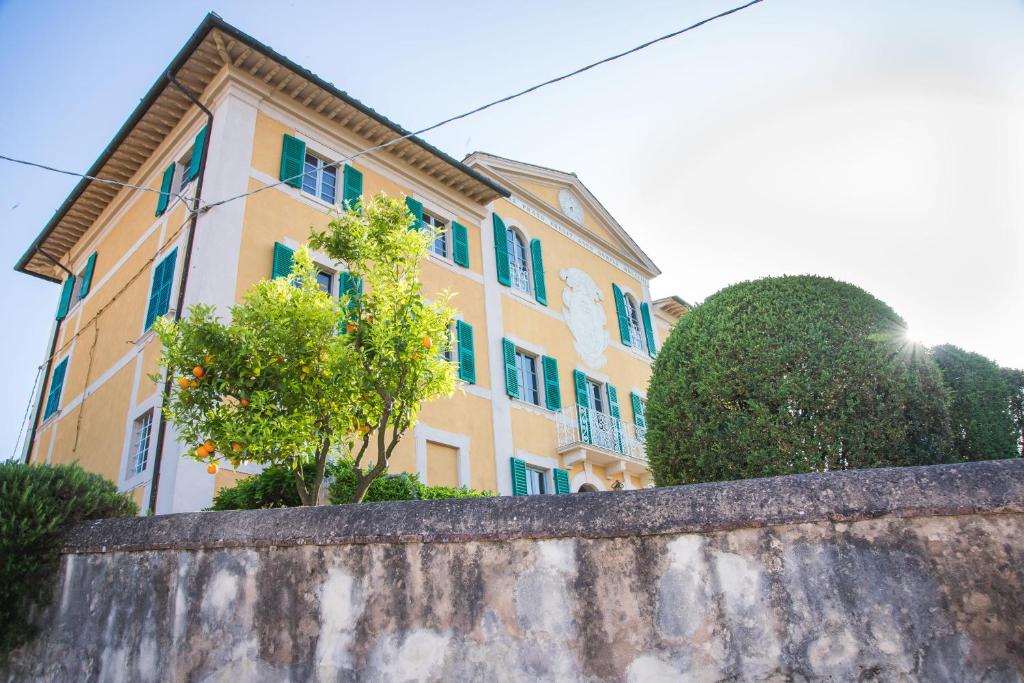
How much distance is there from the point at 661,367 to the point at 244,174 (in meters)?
8.91

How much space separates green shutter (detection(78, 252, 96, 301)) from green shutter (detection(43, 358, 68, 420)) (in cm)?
150

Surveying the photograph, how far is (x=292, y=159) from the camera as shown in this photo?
12742mm

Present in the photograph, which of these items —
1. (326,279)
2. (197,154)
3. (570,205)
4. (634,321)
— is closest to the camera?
Answer: (197,154)

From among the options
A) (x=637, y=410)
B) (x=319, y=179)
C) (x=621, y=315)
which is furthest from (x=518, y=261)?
(x=319, y=179)

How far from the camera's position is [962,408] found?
677 centimetres

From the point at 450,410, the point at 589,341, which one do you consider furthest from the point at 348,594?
the point at 589,341

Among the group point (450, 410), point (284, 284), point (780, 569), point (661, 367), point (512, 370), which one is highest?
point (512, 370)

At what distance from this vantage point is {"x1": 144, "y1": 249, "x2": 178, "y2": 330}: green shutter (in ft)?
37.6

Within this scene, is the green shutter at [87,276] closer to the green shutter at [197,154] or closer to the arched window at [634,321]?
the green shutter at [197,154]

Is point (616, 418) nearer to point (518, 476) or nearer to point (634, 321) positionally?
point (518, 476)

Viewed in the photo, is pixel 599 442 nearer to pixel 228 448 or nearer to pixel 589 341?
Result: pixel 589 341

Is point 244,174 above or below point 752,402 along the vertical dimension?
above

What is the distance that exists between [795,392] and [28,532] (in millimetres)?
4836

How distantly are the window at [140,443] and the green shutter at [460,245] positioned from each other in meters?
6.71
